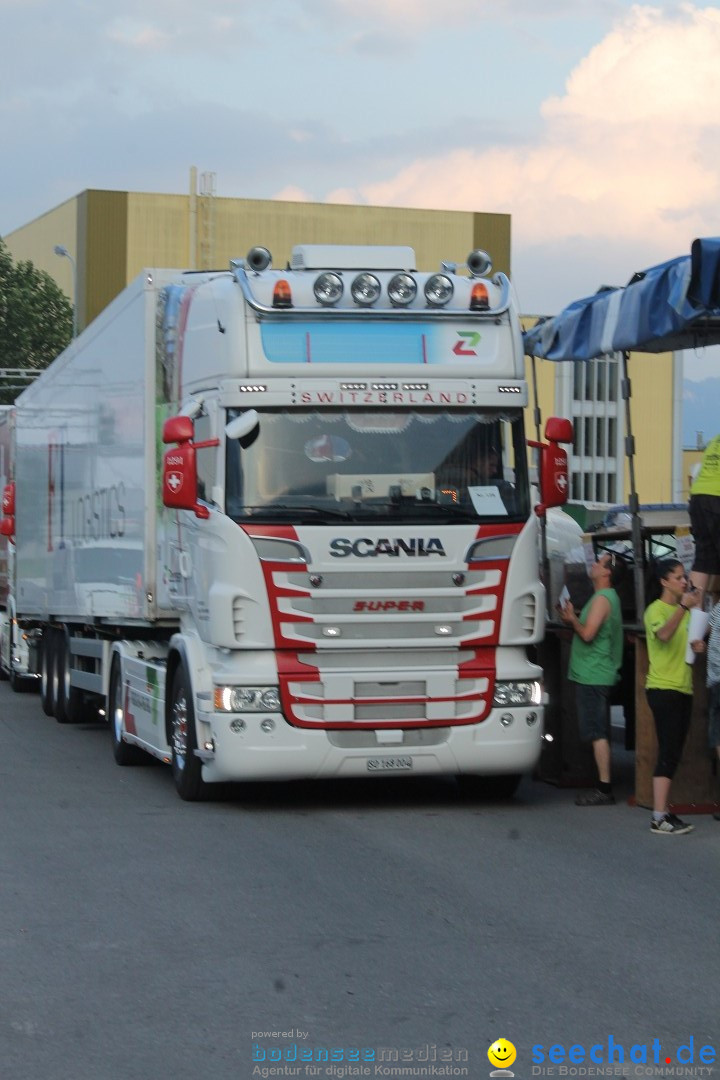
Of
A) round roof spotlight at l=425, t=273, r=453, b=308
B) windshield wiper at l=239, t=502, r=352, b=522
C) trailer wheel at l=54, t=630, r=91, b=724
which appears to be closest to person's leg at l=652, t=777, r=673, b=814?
windshield wiper at l=239, t=502, r=352, b=522

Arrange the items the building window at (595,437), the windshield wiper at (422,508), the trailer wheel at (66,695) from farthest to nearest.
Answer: the building window at (595,437) → the trailer wheel at (66,695) → the windshield wiper at (422,508)

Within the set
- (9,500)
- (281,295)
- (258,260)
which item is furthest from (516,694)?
(9,500)

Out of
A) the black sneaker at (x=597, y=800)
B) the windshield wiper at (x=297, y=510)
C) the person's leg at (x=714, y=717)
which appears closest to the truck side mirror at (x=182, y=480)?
the windshield wiper at (x=297, y=510)

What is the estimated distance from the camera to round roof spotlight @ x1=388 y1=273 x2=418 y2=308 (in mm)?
11797

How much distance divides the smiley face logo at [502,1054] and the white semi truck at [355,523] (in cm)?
540

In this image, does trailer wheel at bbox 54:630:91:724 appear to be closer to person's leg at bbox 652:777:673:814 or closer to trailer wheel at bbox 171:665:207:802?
trailer wheel at bbox 171:665:207:802

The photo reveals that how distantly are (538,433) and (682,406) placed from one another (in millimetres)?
76956

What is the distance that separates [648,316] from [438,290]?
1477 mm

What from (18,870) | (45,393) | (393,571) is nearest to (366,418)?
(393,571)

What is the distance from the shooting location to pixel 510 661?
1166 centimetres

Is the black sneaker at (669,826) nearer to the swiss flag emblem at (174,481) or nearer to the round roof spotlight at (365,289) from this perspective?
Answer: the swiss flag emblem at (174,481)

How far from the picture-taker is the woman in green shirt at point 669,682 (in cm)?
1087

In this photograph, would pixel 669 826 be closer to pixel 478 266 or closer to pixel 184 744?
pixel 184 744

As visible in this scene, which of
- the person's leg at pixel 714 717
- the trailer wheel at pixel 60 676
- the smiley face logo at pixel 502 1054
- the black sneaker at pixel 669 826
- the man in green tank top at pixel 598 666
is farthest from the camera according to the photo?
the trailer wheel at pixel 60 676
